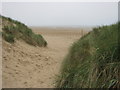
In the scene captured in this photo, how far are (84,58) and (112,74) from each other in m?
1.01

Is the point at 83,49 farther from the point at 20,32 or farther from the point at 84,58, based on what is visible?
the point at 20,32

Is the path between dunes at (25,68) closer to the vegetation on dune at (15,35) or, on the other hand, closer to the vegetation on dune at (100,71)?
the vegetation on dune at (15,35)

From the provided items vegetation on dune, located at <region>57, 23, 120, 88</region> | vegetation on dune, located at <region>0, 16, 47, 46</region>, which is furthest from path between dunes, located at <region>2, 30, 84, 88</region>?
vegetation on dune, located at <region>57, 23, 120, 88</region>

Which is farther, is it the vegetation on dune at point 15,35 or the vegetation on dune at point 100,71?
the vegetation on dune at point 15,35

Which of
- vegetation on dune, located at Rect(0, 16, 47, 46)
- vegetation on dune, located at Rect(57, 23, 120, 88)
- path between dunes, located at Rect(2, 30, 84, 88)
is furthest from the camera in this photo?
vegetation on dune, located at Rect(0, 16, 47, 46)

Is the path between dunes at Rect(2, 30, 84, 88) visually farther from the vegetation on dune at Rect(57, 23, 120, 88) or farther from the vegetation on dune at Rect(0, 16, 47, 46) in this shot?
the vegetation on dune at Rect(57, 23, 120, 88)

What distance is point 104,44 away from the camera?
3400 mm

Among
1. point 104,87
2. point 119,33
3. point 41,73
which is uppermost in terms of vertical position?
point 119,33

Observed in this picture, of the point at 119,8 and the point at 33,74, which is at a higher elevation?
the point at 119,8

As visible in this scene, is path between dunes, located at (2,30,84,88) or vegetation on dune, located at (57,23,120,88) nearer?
vegetation on dune, located at (57,23,120,88)

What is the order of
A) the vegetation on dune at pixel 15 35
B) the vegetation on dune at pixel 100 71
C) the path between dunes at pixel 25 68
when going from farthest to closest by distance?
the vegetation on dune at pixel 15 35 → the path between dunes at pixel 25 68 → the vegetation on dune at pixel 100 71

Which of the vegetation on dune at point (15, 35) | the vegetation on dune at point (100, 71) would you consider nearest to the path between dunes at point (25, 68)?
the vegetation on dune at point (15, 35)

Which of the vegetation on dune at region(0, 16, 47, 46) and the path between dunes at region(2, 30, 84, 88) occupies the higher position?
the vegetation on dune at region(0, 16, 47, 46)

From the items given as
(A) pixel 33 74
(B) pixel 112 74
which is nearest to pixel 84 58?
(B) pixel 112 74
